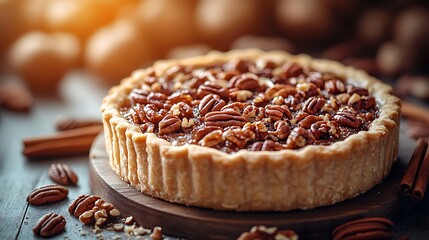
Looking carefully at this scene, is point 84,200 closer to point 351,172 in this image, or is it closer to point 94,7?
point 351,172

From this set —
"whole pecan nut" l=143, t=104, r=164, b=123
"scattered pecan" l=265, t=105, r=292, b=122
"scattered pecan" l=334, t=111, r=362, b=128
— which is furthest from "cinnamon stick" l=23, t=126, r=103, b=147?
"scattered pecan" l=334, t=111, r=362, b=128

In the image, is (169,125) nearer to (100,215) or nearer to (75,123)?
(100,215)

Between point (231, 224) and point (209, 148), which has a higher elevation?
point (209, 148)

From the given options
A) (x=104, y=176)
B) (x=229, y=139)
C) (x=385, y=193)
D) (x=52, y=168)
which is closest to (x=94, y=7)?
(x=52, y=168)

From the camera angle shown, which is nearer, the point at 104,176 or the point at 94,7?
the point at 104,176

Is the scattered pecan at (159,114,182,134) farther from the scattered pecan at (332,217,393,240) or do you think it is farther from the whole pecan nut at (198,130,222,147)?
the scattered pecan at (332,217,393,240)

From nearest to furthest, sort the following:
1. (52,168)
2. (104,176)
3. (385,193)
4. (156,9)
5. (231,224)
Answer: (231,224), (385,193), (104,176), (52,168), (156,9)
